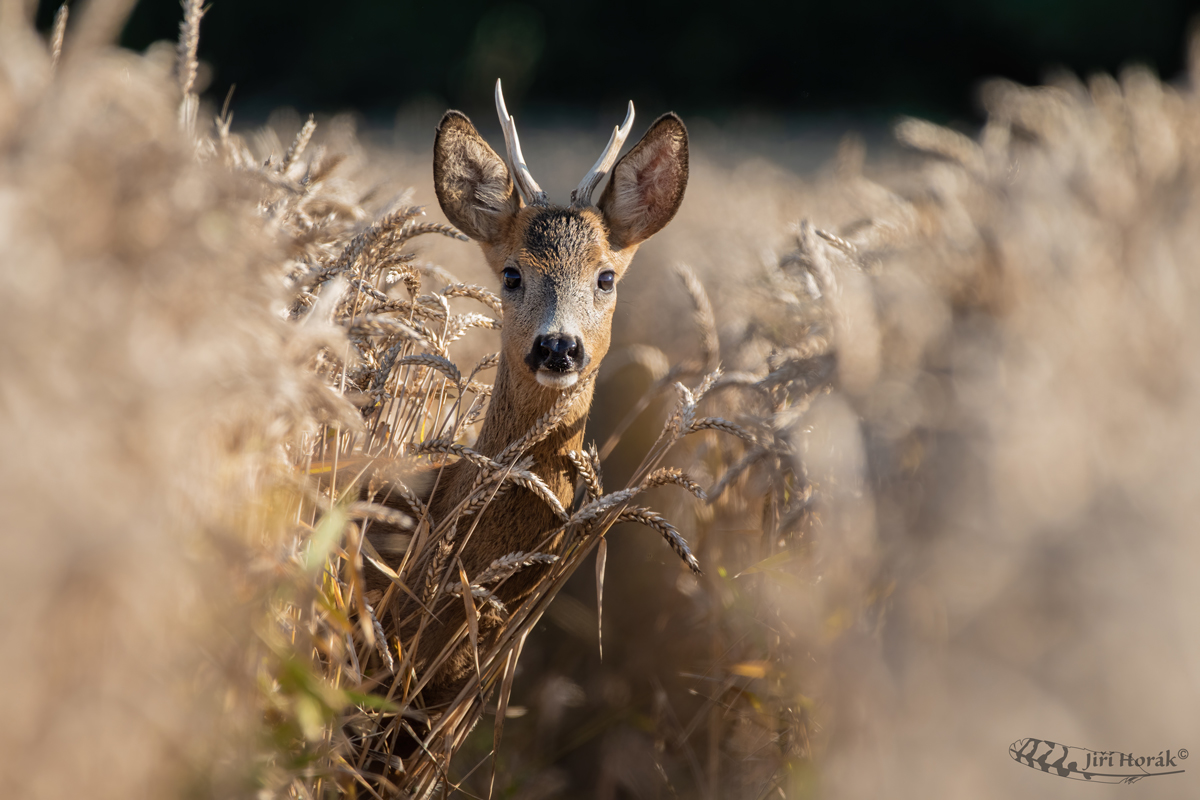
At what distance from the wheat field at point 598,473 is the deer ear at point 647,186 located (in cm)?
115

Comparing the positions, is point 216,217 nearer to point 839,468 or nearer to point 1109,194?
point 839,468

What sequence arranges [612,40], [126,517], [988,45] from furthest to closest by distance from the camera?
[612,40], [988,45], [126,517]

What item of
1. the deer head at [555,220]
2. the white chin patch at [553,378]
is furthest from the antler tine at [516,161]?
the white chin patch at [553,378]

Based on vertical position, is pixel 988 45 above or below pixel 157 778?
above

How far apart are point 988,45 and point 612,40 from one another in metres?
11.6

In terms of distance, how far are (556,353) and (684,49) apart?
2518 cm

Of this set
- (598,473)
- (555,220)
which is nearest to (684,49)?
(555,220)

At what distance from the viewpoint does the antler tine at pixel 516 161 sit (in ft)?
10.7

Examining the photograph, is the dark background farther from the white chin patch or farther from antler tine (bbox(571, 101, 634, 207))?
the white chin patch

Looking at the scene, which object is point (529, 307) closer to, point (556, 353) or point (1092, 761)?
point (556, 353)

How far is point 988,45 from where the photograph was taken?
819 inches

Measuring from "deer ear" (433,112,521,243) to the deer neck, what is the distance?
2.53ft

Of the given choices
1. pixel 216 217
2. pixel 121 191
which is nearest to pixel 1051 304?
pixel 216 217

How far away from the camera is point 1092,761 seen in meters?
1.44
